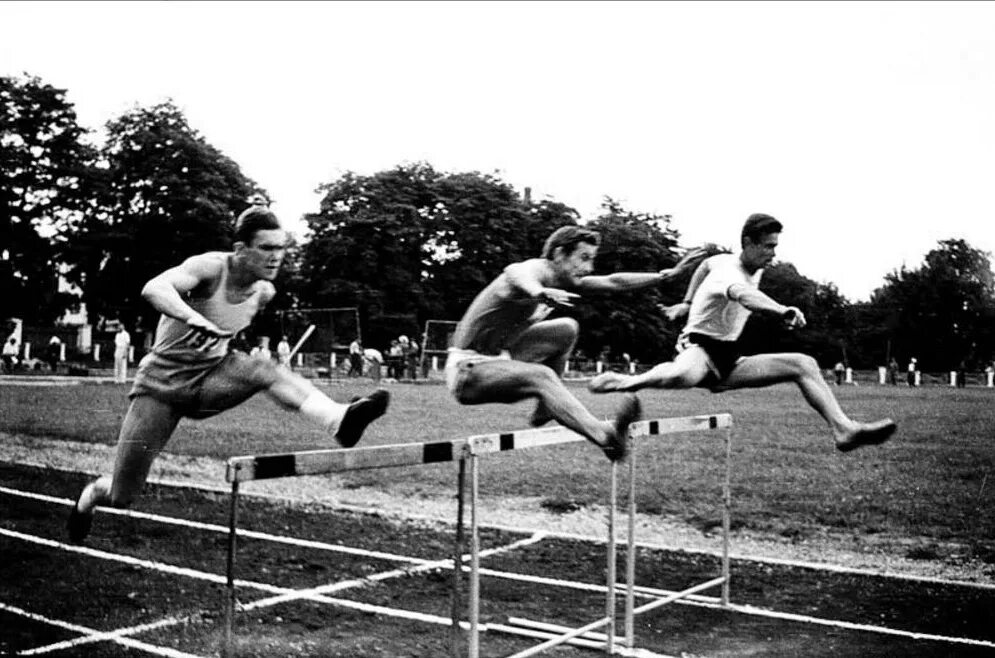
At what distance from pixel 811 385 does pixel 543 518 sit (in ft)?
19.6

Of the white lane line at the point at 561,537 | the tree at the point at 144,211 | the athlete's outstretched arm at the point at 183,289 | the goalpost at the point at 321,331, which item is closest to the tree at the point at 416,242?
the goalpost at the point at 321,331

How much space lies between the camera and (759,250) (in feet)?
13.9

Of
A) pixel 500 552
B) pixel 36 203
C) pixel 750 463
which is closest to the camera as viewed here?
pixel 36 203

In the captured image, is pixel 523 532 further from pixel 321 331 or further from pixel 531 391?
pixel 531 391

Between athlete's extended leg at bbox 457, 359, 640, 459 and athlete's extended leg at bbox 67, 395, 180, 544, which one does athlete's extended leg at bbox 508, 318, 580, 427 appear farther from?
athlete's extended leg at bbox 67, 395, 180, 544

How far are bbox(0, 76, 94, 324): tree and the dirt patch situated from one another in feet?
14.3

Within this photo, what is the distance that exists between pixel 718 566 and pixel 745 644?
6.50 feet

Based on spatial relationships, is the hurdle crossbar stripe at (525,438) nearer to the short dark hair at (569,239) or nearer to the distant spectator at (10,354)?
the short dark hair at (569,239)

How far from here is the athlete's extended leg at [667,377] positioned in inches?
159

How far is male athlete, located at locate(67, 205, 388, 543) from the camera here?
346cm

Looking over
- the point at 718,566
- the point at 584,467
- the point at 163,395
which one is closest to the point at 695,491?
the point at 584,467

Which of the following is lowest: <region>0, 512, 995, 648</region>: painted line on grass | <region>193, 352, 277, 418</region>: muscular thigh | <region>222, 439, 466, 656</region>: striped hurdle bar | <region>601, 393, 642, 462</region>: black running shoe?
<region>0, 512, 995, 648</region>: painted line on grass

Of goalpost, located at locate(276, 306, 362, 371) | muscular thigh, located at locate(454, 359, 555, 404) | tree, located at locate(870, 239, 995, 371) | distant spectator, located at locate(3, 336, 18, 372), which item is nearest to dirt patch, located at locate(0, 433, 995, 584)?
tree, located at locate(870, 239, 995, 371)

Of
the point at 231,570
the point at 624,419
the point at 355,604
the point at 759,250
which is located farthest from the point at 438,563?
the point at 231,570
